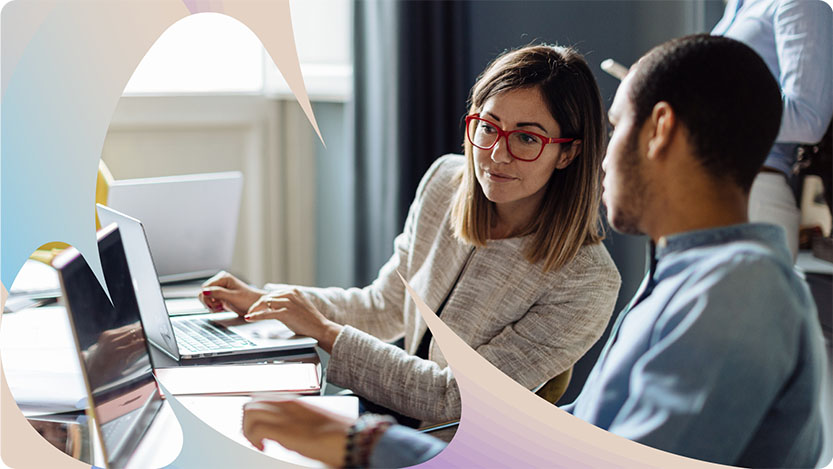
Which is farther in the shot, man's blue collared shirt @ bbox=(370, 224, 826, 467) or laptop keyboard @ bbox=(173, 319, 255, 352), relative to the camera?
laptop keyboard @ bbox=(173, 319, 255, 352)

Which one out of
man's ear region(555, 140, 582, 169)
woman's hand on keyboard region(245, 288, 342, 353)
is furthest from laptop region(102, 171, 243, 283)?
man's ear region(555, 140, 582, 169)

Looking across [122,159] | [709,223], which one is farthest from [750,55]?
[122,159]

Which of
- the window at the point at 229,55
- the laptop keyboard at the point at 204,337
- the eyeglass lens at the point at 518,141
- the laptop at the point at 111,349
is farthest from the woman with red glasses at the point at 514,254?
the window at the point at 229,55

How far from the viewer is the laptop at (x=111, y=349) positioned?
79 centimetres

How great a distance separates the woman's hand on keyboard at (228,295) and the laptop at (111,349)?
29cm

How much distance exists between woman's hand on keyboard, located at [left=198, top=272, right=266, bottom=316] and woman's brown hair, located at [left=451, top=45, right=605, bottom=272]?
48 centimetres

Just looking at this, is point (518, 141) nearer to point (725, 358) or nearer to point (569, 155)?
point (569, 155)

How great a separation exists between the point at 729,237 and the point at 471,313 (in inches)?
14.1

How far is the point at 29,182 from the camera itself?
957mm

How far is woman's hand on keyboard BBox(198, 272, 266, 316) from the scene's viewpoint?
1206mm

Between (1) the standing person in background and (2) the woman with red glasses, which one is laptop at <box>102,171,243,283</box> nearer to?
(2) the woman with red glasses

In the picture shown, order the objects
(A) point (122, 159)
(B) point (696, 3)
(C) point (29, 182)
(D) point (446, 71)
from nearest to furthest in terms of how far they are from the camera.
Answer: (B) point (696, 3) < (C) point (29, 182) < (D) point (446, 71) < (A) point (122, 159)

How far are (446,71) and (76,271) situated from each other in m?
0.60

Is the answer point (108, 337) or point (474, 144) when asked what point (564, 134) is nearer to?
point (474, 144)
